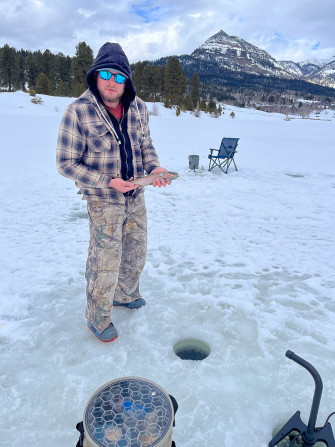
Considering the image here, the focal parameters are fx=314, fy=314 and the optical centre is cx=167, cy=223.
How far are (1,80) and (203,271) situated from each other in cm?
4882

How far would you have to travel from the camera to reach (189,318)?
289 centimetres

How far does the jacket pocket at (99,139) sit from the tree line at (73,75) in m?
Answer: 38.0

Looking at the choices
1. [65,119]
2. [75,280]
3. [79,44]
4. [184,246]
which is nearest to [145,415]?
[65,119]

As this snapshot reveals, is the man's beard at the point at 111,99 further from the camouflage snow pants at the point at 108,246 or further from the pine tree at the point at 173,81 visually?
the pine tree at the point at 173,81

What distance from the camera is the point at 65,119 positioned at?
2.09m

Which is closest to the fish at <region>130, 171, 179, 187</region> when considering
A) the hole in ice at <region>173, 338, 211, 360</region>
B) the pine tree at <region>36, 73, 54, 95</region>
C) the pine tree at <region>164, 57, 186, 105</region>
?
the hole in ice at <region>173, 338, 211, 360</region>

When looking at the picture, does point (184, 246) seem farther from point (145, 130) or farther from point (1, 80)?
point (1, 80)

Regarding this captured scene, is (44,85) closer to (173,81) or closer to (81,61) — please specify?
(81,61)

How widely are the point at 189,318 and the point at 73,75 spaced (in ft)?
151

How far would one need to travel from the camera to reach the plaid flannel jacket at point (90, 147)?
6.88 feet

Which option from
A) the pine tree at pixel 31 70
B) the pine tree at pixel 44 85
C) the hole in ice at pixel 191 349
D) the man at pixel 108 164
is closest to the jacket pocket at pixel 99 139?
the man at pixel 108 164

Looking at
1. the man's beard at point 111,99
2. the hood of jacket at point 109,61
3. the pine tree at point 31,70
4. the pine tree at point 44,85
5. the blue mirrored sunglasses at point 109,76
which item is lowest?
the man's beard at point 111,99

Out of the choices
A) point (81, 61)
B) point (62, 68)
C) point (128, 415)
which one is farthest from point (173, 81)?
point (128, 415)

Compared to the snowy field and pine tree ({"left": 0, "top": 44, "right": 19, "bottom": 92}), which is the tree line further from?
the snowy field
